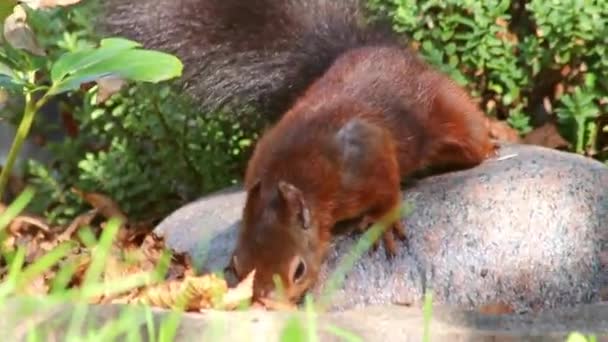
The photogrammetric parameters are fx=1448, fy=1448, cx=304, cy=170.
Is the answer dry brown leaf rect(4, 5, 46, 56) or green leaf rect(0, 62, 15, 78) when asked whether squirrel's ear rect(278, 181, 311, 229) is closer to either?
green leaf rect(0, 62, 15, 78)

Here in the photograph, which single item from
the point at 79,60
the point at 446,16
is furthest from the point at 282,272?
the point at 446,16

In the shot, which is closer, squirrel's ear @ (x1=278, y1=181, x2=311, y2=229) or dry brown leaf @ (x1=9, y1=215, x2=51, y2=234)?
squirrel's ear @ (x1=278, y1=181, x2=311, y2=229)

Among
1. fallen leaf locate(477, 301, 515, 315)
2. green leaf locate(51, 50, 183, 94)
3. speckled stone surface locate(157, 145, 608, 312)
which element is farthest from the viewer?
speckled stone surface locate(157, 145, 608, 312)

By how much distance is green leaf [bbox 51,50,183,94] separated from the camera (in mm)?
3508

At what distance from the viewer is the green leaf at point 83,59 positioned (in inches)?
140

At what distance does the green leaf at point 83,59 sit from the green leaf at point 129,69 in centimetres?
1

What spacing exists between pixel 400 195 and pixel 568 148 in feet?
4.31

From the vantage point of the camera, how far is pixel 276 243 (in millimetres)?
3930

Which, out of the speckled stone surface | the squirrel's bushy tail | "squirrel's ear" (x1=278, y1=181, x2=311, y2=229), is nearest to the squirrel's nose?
"squirrel's ear" (x1=278, y1=181, x2=311, y2=229)

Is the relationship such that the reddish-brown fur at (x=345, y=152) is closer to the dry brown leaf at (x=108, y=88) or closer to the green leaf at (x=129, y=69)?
the green leaf at (x=129, y=69)

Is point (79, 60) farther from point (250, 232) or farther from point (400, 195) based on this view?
point (400, 195)

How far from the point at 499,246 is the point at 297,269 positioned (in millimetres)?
652

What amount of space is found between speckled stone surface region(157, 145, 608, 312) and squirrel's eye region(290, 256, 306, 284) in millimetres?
183

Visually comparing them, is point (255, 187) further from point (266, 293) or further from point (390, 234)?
point (390, 234)
